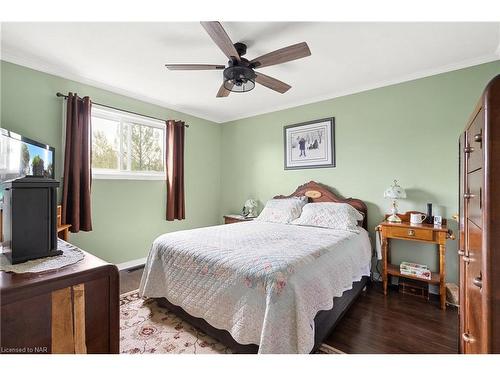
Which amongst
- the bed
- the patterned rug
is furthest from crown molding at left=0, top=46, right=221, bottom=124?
the patterned rug

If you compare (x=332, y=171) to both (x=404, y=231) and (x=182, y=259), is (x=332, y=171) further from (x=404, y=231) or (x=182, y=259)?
(x=182, y=259)

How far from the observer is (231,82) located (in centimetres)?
213

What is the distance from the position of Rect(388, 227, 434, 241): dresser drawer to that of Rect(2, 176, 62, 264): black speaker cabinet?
2.80m

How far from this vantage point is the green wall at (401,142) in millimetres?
2488

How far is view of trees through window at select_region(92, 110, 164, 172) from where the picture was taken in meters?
3.15

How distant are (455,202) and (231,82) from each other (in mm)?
2576

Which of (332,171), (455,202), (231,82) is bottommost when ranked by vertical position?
(455,202)

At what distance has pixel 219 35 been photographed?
161 cm

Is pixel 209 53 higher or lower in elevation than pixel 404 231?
higher

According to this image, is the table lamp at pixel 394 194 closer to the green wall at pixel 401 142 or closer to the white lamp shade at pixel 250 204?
the green wall at pixel 401 142

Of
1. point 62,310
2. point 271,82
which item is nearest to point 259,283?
point 62,310

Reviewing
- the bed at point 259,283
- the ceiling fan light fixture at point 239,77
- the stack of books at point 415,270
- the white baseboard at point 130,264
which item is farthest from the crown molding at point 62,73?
the stack of books at point 415,270

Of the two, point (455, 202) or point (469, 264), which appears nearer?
point (469, 264)
